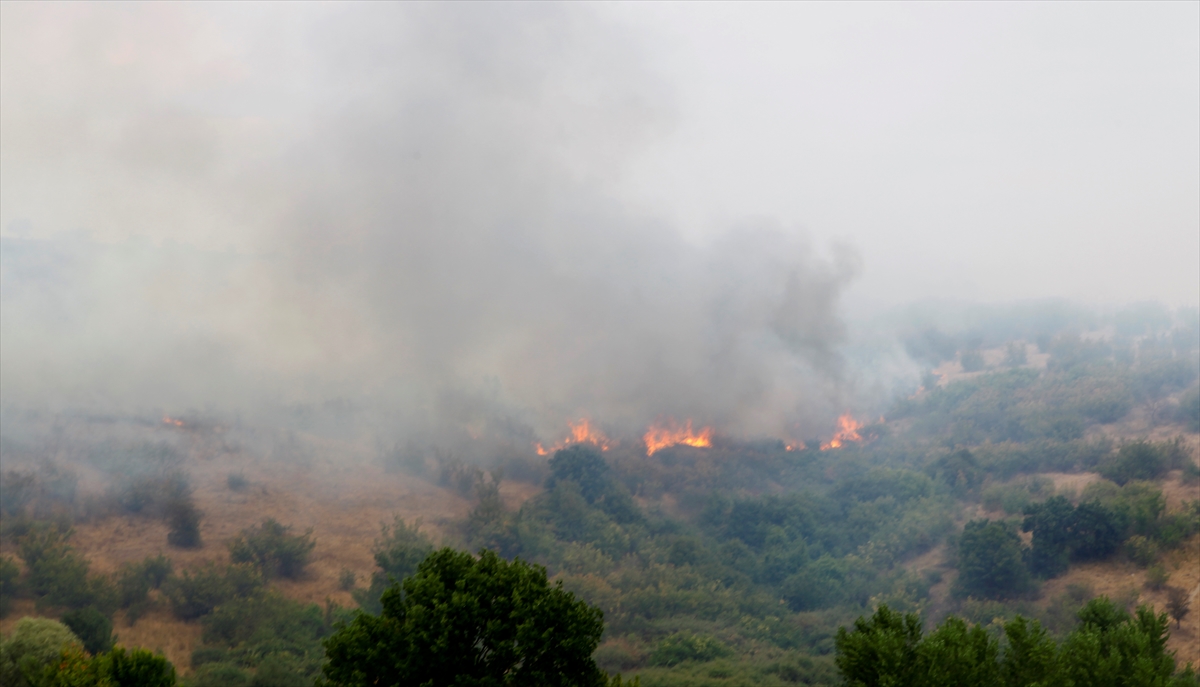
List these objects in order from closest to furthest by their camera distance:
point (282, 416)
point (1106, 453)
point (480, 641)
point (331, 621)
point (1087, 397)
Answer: point (480, 641), point (331, 621), point (282, 416), point (1106, 453), point (1087, 397)

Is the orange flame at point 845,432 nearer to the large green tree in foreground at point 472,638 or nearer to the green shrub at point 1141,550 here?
the green shrub at point 1141,550

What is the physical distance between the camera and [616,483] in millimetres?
68875

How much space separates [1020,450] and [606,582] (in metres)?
46.2

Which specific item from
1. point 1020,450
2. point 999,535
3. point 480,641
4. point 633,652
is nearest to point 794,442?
point 1020,450

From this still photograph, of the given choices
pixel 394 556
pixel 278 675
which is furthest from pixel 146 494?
pixel 278 675

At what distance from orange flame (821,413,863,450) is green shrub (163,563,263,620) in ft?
212

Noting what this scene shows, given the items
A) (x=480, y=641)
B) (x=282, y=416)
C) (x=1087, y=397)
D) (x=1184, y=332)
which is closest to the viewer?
(x=480, y=641)

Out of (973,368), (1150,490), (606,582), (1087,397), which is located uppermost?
(973,368)

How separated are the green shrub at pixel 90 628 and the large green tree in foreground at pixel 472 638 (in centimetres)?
2780

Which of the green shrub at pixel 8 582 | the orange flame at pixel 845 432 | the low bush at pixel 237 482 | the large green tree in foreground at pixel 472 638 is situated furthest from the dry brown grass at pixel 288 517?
the orange flame at pixel 845 432

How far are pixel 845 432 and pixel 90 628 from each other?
7878 cm

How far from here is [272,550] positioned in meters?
48.9

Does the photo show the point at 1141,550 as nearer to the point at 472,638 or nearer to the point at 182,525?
the point at 472,638

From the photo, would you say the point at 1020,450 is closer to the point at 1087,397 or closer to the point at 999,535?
the point at 1087,397
